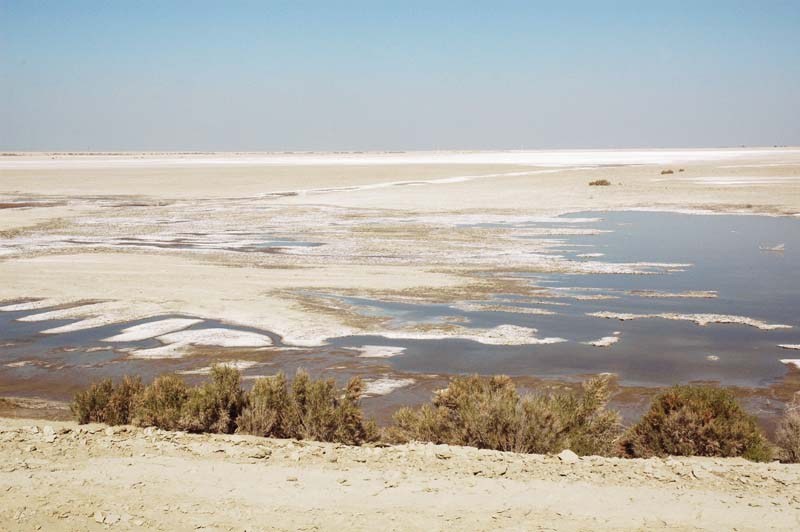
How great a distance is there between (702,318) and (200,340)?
8431 millimetres

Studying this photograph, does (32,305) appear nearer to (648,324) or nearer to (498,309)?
(498,309)

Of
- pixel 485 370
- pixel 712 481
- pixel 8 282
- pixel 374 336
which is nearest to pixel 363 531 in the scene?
pixel 712 481

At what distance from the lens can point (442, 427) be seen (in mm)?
7609

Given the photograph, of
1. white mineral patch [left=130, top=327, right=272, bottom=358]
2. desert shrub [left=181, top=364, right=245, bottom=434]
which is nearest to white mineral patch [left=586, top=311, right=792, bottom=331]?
white mineral patch [left=130, top=327, right=272, bottom=358]

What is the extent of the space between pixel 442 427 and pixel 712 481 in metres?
2.40

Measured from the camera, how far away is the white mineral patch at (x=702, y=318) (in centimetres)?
1363

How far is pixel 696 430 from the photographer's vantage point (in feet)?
24.1

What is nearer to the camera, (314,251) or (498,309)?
(498,309)

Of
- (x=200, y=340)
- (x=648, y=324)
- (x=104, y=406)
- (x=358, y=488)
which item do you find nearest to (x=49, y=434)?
(x=104, y=406)

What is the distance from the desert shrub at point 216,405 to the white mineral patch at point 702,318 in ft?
26.8

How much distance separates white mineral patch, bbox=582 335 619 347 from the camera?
12.4 m

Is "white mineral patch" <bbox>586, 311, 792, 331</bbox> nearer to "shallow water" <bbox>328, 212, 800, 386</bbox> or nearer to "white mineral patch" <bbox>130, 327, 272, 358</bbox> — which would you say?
"shallow water" <bbox>328, 212, 800, 386</bbox>

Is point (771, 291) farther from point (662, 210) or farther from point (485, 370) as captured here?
point (662, 210)

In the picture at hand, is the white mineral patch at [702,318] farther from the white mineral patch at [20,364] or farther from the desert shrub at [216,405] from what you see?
the white mineral patch at [20,364]
